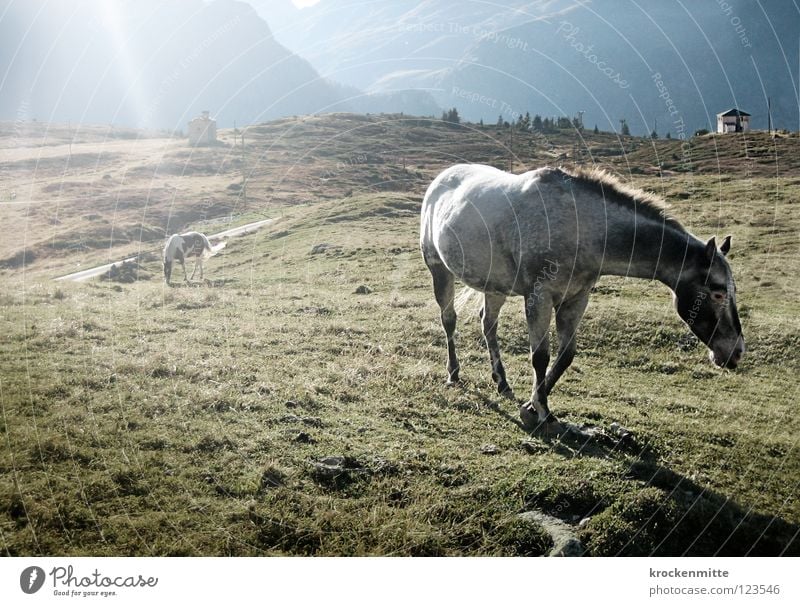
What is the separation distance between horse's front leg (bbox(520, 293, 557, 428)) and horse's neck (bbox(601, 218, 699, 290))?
119 cm

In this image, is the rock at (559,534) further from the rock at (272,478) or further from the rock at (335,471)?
the rock at (272,478)

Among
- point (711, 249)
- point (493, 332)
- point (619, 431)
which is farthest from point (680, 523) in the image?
point (493, 332)

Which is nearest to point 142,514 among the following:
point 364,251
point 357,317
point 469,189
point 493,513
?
point 493,513

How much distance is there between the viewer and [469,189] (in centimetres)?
1017

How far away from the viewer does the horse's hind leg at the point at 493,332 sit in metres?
11.2

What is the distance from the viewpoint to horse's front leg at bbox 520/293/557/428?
28.4ft

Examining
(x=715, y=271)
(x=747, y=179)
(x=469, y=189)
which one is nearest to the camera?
(x=715, y=271)

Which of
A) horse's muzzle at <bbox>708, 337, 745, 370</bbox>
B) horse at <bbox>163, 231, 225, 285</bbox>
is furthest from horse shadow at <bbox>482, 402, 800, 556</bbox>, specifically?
horse at <bbox>163, 231, 225, 285</bbox>

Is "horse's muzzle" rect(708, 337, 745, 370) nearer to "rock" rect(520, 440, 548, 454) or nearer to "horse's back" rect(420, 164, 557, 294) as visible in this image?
"rock" rect(520, 440, 548, 454)

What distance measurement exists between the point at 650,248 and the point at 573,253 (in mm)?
1067

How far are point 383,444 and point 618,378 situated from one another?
6.84 meters

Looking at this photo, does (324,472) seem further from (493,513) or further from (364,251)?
(364,251)

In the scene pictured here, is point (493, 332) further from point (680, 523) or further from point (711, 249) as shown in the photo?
point (680, 523)

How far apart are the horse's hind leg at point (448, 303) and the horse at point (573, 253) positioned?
188cm
